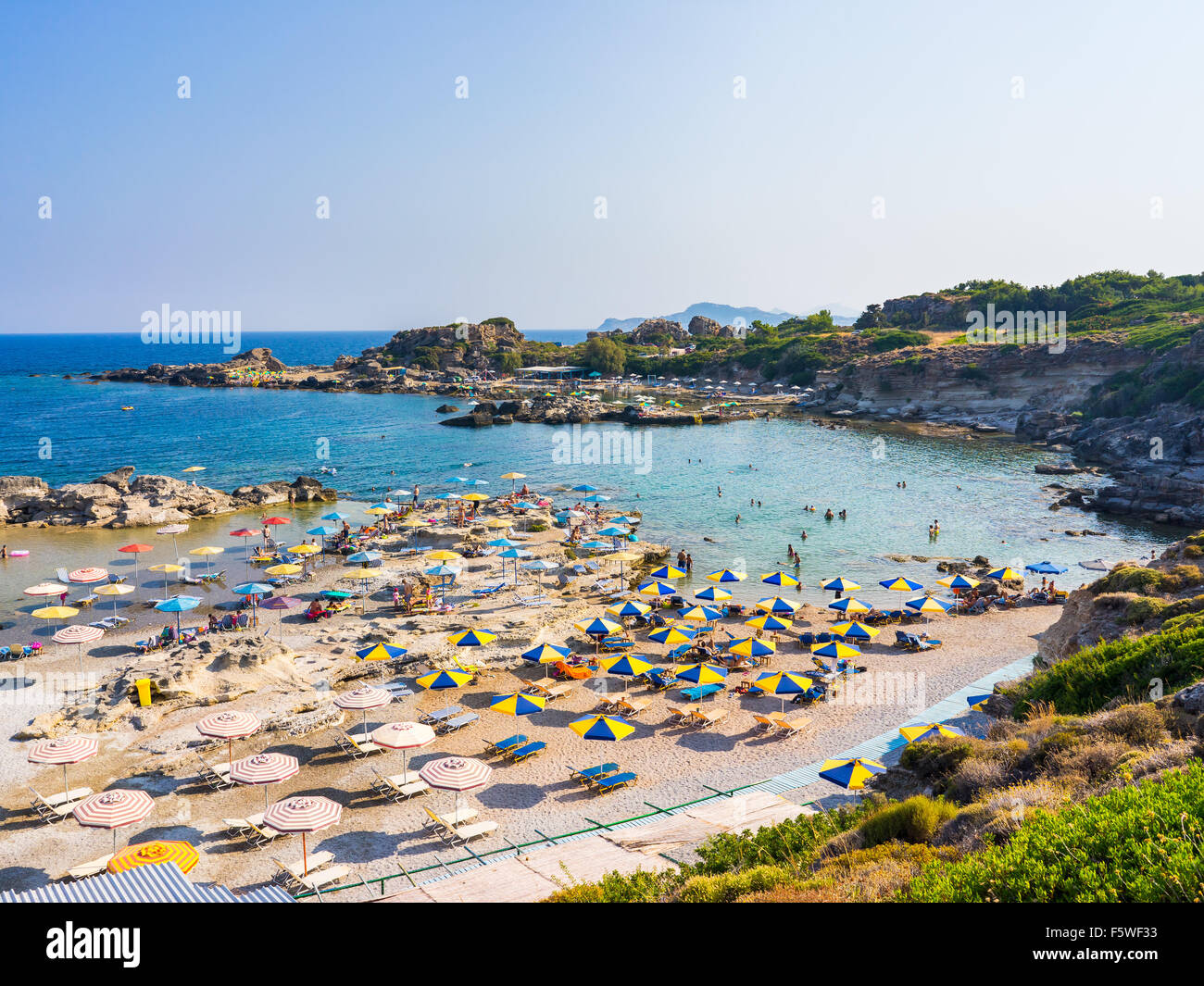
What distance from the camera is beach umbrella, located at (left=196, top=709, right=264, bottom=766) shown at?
16250mm

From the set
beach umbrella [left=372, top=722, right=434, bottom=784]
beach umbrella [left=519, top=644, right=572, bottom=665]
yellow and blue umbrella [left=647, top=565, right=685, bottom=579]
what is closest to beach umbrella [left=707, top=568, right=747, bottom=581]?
yellow and blue umbrella [left=647, top=565, right=685, bottom=579]

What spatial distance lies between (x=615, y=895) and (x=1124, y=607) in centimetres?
1499

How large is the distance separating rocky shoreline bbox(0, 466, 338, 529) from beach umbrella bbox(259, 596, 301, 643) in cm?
1780

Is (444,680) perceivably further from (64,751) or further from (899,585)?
(899,585)

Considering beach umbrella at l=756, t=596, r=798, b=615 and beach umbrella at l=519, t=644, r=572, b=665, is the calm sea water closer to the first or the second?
beach umbrella at l=756, t=596, r=798, b=615

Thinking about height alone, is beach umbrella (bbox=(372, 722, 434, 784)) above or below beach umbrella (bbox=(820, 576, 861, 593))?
below

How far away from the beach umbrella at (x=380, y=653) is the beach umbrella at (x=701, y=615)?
30.8 ft

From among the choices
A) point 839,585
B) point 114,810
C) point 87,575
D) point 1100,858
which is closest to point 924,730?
point 1100,858

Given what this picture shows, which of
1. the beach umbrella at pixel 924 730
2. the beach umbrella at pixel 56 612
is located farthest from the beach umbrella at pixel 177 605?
the beach umbrella at pixel 924 730

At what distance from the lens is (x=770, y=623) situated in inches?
991

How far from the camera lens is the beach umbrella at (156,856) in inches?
474

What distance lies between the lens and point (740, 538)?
39.1m
